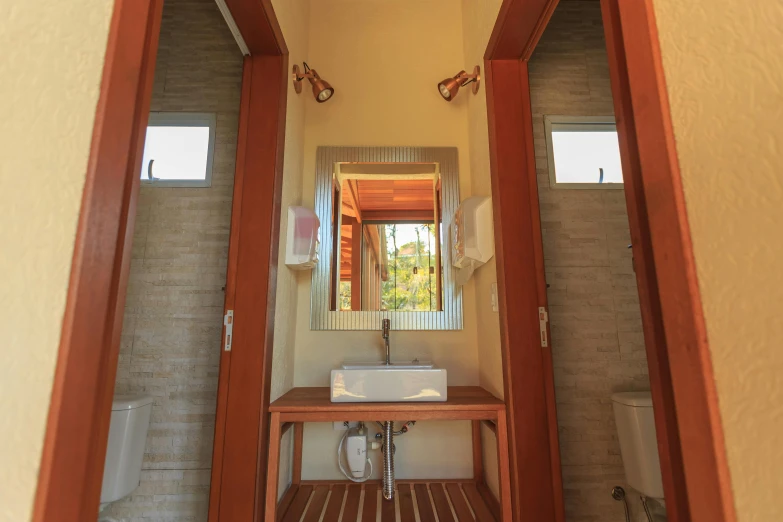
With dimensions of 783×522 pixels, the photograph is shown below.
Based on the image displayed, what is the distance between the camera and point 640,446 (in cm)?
148

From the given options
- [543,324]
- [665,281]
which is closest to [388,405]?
[543,324]

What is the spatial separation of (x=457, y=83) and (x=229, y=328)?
170 cm

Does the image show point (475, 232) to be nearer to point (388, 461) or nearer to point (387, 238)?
point (387, 238)

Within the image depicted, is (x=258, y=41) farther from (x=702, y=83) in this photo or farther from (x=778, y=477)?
(x=778, y=477)

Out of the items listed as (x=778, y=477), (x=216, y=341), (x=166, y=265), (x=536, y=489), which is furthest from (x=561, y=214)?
(x=166, y=265)

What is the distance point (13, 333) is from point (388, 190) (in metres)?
1.83

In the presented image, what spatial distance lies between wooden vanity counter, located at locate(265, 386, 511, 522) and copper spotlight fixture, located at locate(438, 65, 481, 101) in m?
1.58

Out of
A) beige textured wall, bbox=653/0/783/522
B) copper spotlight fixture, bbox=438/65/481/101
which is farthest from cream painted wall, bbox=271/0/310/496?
beige textured wall, bbox=653/0/783/522

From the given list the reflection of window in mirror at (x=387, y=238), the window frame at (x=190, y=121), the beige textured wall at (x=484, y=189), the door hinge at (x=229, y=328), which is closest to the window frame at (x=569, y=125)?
the beige textured wall at (x=484, y=189)

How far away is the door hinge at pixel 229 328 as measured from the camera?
4.57 feet

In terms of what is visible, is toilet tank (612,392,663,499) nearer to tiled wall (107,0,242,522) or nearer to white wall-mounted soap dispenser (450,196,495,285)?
white wall-mounted soap dispenser (450,196,495,285)

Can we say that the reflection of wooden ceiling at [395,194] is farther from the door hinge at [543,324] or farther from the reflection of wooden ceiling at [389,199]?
the door hinge at [543,324]

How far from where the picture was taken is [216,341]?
1.87m

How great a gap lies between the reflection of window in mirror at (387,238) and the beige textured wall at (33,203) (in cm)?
149
